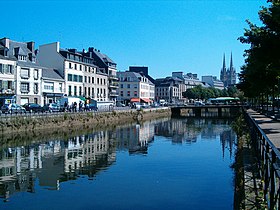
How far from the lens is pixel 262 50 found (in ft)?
49.2

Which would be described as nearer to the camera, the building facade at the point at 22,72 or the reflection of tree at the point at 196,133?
the reflection of tree at the point at 196,133

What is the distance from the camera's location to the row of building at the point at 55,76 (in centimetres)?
4616

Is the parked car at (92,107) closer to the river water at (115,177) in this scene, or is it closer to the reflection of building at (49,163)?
the reflection of building at (49,163)

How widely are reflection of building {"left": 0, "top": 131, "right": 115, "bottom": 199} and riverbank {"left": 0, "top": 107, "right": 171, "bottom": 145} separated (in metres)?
5.09

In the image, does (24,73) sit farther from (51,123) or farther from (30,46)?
(51,123)

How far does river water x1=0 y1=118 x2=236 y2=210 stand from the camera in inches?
503

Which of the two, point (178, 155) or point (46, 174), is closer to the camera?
point (46, 174)

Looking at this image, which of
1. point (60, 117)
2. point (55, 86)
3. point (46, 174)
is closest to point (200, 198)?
point (46, 174)

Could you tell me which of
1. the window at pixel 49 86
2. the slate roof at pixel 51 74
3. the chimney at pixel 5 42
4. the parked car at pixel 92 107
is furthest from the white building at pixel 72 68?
the chimney at pixel 5 42

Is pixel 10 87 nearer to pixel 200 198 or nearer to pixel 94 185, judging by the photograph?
pixel 94 185

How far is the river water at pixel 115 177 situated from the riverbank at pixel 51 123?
19.2 feet

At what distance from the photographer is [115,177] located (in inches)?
655

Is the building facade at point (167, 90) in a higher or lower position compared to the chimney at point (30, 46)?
lower

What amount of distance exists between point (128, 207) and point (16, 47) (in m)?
42.6
